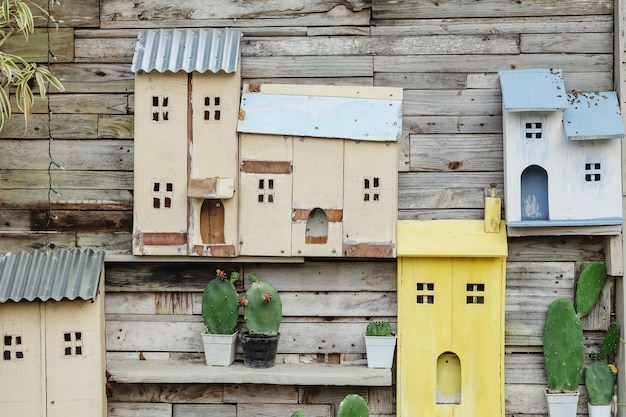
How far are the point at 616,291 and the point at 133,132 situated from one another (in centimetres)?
260

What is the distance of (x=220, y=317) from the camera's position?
4473 millimetres

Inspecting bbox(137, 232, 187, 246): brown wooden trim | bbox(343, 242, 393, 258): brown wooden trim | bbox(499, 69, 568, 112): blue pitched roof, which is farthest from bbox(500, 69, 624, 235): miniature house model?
bbox(137, 232, 187, 246): brown wooden trim

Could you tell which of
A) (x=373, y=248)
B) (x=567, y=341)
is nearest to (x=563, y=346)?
(x=567, y=341)

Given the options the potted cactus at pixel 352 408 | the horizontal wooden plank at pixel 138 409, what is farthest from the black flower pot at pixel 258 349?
the horizontal wooden plank at pixel 138 409

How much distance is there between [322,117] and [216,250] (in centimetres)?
85

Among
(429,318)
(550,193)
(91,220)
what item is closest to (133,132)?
(91,220)

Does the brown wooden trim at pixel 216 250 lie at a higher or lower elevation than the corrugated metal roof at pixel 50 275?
higher

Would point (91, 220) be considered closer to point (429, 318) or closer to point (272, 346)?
point (272, 346)

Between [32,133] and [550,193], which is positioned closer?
[550,193]

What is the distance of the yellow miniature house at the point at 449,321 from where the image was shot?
14.7 feet

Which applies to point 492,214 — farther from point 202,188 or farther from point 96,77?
point 96,77

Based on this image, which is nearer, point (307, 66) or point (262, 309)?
point (262, 309)

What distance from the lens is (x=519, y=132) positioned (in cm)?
438

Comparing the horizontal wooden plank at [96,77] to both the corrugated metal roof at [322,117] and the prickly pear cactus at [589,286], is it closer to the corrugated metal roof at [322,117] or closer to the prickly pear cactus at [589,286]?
the corrugated metal roof at [322,117]
